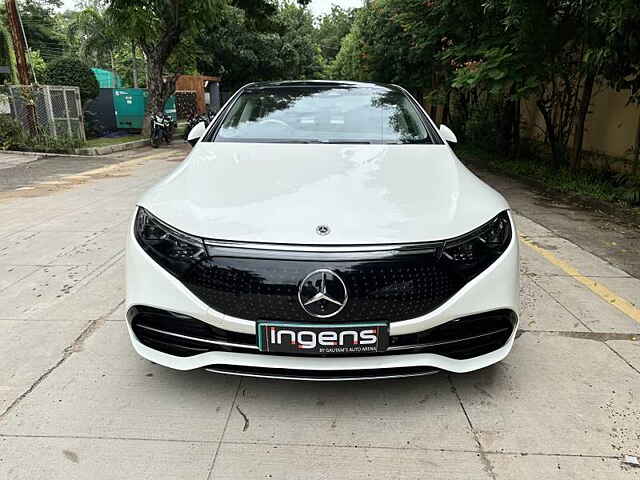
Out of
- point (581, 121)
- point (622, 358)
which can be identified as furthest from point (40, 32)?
point (622, 358)

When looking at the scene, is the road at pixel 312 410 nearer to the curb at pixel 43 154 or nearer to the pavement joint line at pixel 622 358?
the pavement joint line at pixel 622 358

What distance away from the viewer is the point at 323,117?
345cm

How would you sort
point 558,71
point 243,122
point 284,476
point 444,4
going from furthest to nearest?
point 444,4 → point 558,71 → point 243,122 → point 284,476

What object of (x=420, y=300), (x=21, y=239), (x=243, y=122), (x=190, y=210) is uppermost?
(x=243, y=122)

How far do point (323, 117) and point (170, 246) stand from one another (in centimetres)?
171

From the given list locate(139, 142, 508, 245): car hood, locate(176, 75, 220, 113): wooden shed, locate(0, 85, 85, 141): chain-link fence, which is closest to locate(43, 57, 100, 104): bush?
locate(0, 85, 85, 141): chain-link fence

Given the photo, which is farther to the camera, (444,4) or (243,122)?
(444,4)

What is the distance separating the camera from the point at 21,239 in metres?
4.89

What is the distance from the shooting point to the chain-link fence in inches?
461

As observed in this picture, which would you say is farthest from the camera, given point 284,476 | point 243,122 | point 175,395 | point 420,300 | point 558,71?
point 558,71

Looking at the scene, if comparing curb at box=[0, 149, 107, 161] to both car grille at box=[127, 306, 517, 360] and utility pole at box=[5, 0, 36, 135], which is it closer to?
utility pole at box=[5, 0, 36, 135]

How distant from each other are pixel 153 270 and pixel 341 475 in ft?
3.58

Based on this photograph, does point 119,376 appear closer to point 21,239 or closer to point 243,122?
point 243,122

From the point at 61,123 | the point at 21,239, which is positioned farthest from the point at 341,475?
the point at 61,123
